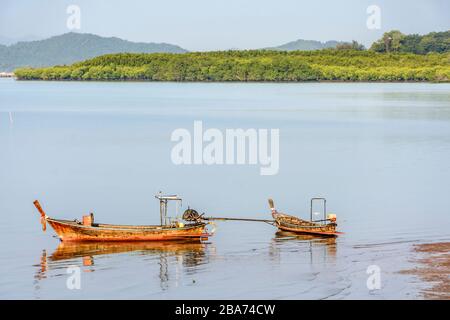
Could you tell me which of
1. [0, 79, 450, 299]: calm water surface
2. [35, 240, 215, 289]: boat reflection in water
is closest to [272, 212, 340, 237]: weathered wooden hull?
[0, 79, 450, 299]: calm water surface

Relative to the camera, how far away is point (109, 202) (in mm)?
34938

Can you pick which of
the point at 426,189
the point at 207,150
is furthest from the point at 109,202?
the point at 207,150

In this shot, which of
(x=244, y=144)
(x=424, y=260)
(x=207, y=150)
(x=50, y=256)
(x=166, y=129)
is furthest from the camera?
(x=166, y=129)

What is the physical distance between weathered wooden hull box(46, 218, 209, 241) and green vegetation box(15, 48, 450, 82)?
146 m

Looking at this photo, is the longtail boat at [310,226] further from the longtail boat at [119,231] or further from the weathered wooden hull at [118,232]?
the weathered wooden hull at [118,232]

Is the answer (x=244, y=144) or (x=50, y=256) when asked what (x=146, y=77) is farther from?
(x=50, y=256)

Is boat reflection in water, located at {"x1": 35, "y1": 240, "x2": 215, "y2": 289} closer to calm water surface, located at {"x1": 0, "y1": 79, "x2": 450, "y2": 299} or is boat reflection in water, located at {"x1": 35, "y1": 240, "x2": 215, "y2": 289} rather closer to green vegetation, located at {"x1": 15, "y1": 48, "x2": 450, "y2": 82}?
calm water surface, located at {"x1": 0, "y1": 79, "x2": 450, "y2": 299}

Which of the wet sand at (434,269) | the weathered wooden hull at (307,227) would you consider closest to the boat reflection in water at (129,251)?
the weathered wooden hull at (307,227)

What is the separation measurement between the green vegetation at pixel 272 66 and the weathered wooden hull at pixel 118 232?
14584cm

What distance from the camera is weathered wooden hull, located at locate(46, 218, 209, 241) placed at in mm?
26734

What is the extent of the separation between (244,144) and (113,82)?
140m

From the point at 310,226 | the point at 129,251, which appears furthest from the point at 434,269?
the point at 129,251

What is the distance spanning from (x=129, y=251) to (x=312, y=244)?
17.2ft
